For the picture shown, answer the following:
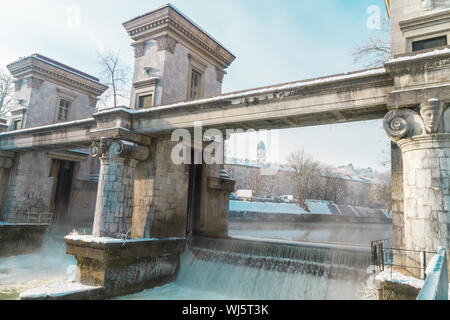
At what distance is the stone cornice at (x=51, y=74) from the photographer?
66.6 feet

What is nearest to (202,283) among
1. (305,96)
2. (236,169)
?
(305,96)

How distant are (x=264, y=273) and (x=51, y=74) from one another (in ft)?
64.6

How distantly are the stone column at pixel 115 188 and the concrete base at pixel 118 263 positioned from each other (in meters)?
0.66

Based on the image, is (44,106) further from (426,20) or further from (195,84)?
(426,20)

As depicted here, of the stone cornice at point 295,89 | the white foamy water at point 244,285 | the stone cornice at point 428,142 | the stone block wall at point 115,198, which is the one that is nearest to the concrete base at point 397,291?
the white foamy water at point 244,285

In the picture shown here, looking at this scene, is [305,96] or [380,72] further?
[305,96]

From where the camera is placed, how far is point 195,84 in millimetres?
16875

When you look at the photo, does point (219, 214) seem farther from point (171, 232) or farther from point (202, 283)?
point (202, 283)

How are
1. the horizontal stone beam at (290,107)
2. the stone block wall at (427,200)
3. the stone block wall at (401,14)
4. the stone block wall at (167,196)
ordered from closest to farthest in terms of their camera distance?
the stone block wall at (427,200)
the horizontal stone beam at (290,107)
the stone block wall at (401,14)
the stone block wall at (167,196)

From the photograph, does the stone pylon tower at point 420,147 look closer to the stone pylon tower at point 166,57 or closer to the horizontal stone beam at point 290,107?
the horizontal stone beam at point 290,107

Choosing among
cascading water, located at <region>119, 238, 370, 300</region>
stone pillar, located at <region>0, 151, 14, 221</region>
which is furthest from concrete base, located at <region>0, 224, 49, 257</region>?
cascading water, located at <region>119, 238, 370, 300</region>

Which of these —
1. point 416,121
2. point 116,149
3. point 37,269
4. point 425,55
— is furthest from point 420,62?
point 37,269

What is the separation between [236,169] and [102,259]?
70.5 meters

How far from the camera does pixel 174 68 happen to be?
1526 cm
